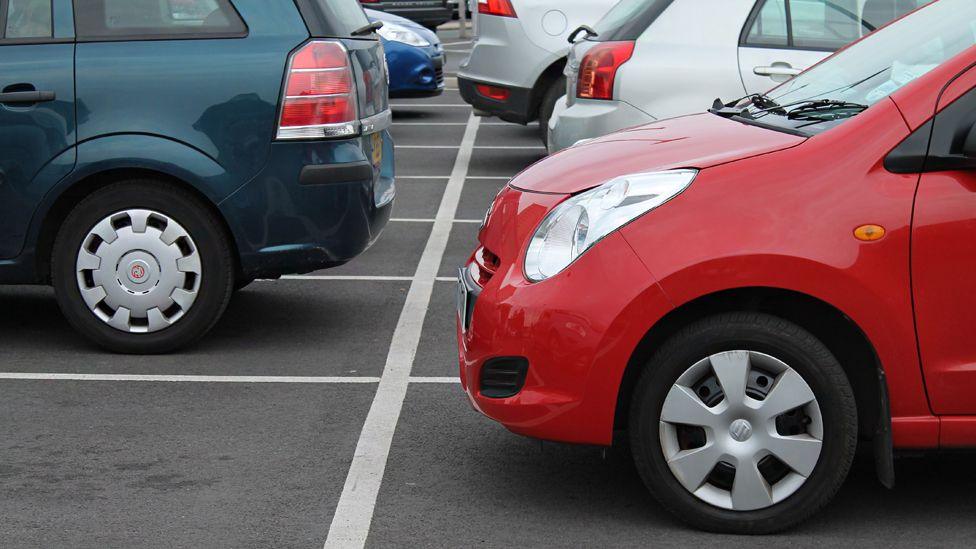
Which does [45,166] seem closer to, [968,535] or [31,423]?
[31,423]

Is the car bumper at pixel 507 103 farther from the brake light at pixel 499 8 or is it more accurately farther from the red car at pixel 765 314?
the red car at pixel 765 314

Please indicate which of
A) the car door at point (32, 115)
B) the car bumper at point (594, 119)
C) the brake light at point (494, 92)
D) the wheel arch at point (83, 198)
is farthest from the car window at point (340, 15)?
the brake light at point (494, 92)

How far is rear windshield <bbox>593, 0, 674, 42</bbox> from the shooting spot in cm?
770

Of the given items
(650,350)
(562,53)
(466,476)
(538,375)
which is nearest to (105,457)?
(466,476)

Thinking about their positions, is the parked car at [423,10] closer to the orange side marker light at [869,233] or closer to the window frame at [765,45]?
the window frame at [765,45]

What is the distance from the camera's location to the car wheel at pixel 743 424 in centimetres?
403

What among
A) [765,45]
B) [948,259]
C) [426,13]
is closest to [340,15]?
[765,45]

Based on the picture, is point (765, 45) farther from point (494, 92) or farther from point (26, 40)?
point (494, 92)

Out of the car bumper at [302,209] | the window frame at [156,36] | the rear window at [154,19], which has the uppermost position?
the rear window at [154,19]

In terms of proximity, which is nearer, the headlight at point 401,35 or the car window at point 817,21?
the car window at point 817,21

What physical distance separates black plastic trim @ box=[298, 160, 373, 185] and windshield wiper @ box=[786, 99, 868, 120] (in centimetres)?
212

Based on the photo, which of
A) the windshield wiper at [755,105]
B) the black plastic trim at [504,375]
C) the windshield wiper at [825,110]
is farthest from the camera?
the windshield wiper at [755,105]

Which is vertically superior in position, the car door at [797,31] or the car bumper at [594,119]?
the car door at [797,31]

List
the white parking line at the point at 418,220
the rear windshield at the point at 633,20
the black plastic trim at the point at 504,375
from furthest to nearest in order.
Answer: the white parking line at the point at 418,220 → the rear windshield at the point at 633,20 → the black plastic trim at the point at 504,375
